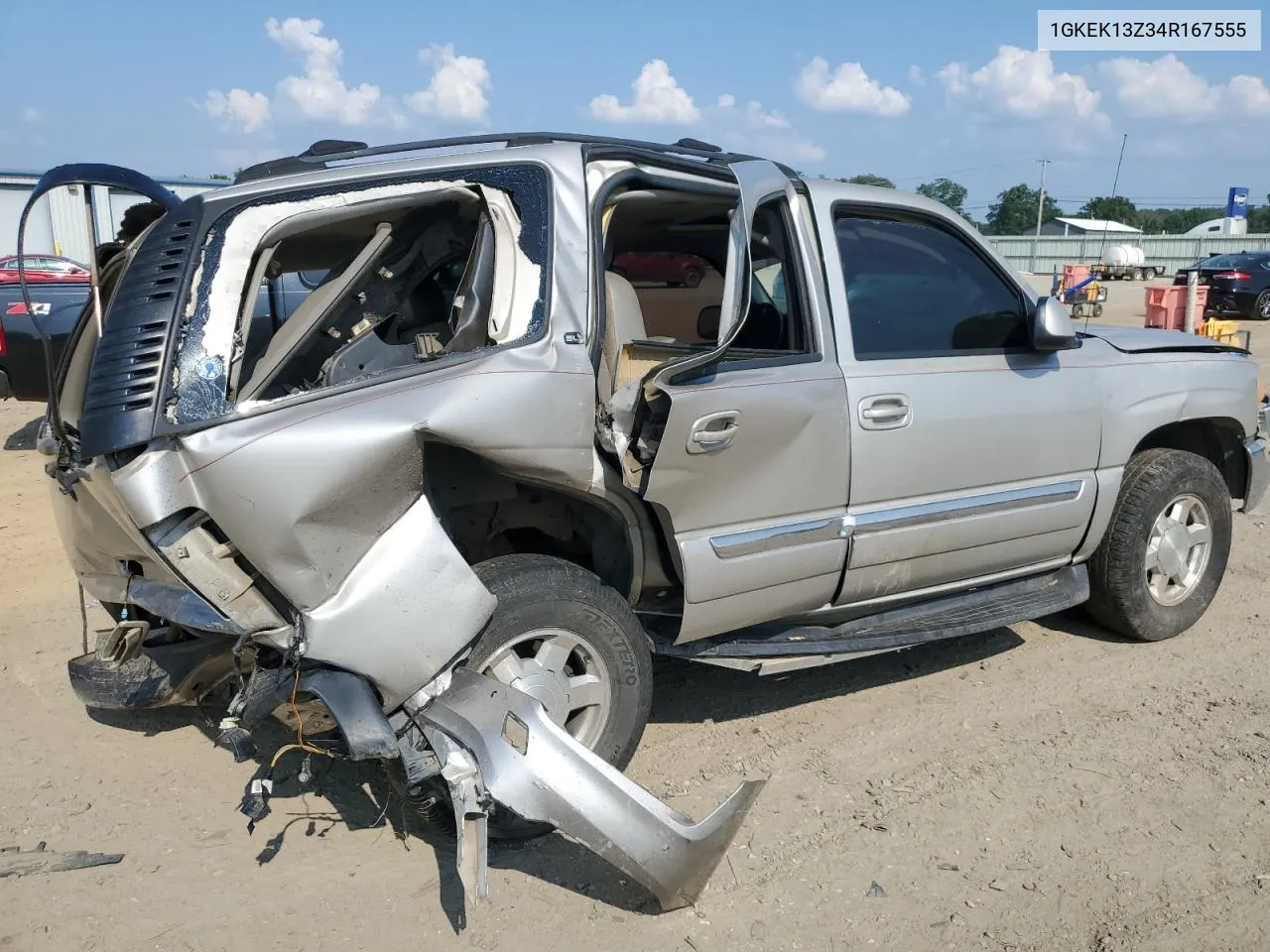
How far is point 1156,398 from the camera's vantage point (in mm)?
4688

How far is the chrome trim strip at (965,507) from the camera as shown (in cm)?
391

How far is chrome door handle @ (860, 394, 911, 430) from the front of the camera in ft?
12.5

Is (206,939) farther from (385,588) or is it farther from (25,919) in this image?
(385,588)

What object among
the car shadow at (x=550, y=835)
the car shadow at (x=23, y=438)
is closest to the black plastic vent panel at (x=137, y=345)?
the car shadow at (x=550, y=835)

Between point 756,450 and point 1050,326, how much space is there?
139cm

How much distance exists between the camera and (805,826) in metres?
3.48

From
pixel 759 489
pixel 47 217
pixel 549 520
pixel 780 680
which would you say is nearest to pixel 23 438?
pixel 549 520

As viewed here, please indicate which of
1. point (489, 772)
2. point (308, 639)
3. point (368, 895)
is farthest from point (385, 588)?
point (368, 895)

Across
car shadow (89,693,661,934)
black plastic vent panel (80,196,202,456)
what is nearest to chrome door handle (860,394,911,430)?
car shadow (89,693,661,934)

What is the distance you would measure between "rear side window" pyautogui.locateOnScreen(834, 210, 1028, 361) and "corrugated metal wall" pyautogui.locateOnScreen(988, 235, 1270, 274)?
131 ft

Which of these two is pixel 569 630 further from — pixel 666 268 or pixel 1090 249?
pixel 1090 249

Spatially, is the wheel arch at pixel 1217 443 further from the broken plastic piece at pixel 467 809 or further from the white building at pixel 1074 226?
the white building at pixel 1074 226

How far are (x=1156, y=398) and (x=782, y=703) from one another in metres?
2.10

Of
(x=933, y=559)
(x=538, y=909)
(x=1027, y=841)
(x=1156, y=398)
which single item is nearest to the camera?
(x=538, y=909)
